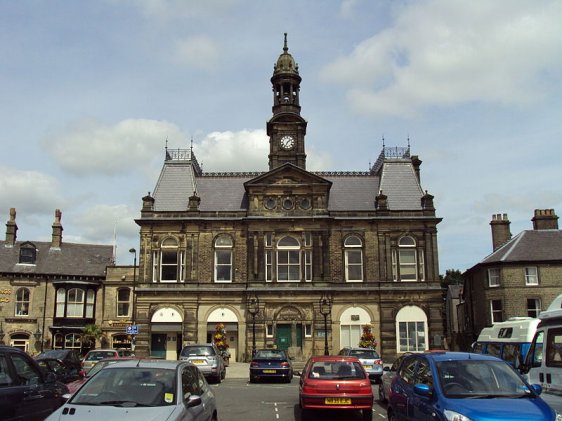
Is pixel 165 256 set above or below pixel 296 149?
below

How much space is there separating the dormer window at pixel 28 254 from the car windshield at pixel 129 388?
139 ft

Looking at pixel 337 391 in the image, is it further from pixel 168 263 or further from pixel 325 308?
pixel 168 263

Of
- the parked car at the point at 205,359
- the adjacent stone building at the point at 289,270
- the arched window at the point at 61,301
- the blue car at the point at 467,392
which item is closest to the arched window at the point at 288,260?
the adjacent stone building at the point at 289,270

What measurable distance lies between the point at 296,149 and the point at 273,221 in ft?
24.1

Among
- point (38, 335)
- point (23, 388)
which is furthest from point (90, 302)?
point (23, 388)

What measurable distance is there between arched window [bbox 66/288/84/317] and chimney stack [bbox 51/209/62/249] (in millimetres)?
5092

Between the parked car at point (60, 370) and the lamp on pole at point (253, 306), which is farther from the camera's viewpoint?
the lamp on pole at point (253, 306)

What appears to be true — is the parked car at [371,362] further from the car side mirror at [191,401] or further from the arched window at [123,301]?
the arched window at [123,301]

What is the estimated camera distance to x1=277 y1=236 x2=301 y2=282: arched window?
41.3 meters

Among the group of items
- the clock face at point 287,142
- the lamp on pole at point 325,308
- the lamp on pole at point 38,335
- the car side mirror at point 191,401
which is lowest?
the car side mirror at point 191,401

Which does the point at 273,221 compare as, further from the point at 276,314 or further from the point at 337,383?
the point at 337,383

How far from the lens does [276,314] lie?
40.4m

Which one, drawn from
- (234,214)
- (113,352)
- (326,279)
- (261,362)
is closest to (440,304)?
(326,279)

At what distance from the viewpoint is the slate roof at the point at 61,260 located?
153 ft
